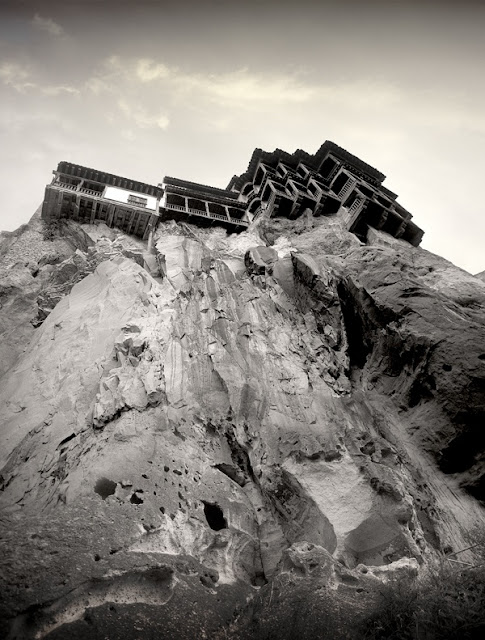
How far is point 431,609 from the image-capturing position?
688 cm

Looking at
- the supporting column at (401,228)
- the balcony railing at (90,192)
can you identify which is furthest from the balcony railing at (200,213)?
the supporting column at (401,228)

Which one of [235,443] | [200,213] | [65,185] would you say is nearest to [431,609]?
[235,443]

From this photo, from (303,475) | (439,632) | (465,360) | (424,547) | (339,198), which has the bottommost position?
(439,632)

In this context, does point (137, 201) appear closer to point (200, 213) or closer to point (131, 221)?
point (131, 221)

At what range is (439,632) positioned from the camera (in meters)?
6.45

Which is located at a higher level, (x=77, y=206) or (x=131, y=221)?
(x=131, y=221)

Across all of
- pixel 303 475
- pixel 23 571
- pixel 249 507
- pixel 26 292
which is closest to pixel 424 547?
pixel 303 475

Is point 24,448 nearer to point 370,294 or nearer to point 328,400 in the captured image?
point 328,400

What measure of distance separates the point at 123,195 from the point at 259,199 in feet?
38.9

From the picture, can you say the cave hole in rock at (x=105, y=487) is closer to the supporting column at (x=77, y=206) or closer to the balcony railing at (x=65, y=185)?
the supporting column at (x=77, y=206)

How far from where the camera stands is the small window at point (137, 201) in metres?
30.7

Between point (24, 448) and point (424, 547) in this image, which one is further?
point (24, 448)

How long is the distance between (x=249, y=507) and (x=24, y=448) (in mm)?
7057

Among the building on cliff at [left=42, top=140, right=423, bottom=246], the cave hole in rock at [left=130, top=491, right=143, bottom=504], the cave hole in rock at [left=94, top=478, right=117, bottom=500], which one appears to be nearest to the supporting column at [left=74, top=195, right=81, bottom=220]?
the building on cliff at [left=42, top=140, right=423, bottom=246]
